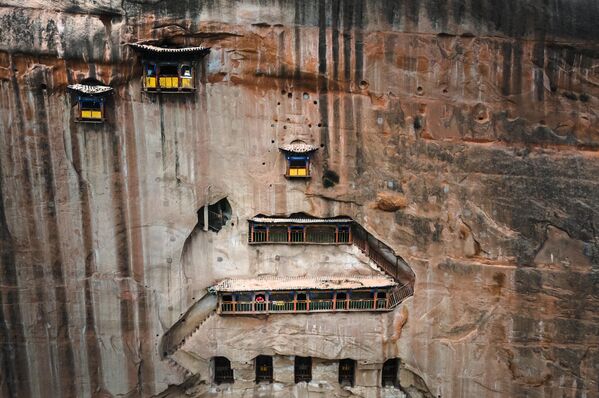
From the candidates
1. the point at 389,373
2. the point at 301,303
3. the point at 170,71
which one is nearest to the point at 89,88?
the point at 170,71

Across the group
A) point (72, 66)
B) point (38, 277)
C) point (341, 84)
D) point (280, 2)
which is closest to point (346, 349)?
point (341, 84)

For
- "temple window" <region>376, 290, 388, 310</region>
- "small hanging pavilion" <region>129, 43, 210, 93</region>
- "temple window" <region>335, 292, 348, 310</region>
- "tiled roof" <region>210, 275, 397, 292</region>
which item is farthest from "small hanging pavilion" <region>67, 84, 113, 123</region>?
"temple window" <region>376, 290, 388, 310</region>

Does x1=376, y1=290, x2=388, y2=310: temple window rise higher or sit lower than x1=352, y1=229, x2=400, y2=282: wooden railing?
lower

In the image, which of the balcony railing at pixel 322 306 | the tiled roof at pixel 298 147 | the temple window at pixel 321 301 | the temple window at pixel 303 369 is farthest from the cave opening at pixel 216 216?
the temple window at pixel 303 369

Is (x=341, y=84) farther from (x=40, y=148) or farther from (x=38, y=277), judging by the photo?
(x=38, y=277)

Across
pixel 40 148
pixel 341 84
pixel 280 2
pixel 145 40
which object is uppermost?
pixel 280 2

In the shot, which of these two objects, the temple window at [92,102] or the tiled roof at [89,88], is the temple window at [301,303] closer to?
the temple window at [92,102]

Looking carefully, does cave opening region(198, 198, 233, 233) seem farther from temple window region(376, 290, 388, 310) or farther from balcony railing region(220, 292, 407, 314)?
temple window region(376, 290, 388, 310)
